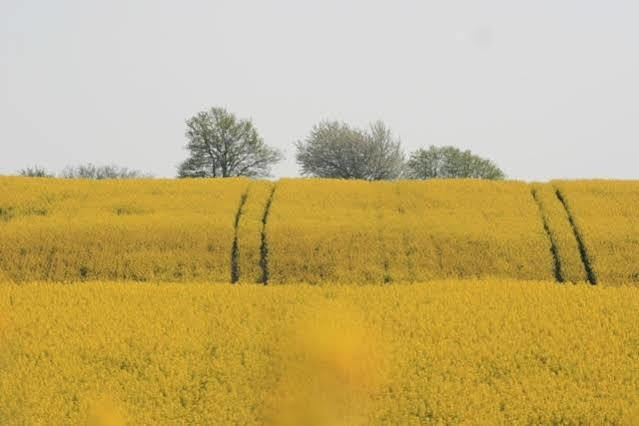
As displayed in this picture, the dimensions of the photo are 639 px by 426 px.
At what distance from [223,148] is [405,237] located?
1418 inches

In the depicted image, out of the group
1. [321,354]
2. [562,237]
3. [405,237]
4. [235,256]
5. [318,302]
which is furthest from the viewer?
[562,237]

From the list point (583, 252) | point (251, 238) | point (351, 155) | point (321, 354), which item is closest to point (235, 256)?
point (251, 238)

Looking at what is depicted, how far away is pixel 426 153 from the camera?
2293 inches

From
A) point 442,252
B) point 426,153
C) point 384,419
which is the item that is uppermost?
point 426,153

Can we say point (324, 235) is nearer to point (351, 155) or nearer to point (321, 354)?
point (321, 354)

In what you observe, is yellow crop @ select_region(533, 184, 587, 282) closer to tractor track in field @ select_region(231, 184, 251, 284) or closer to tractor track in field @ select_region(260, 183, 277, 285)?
tractor track in field @ select_region(260, 183, 277, 285)

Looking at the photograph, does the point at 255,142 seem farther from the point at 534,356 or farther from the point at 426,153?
the point at 534,356

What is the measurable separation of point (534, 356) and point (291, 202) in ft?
29.5

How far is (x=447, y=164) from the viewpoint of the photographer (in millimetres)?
57875

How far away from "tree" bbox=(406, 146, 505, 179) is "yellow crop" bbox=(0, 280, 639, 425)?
40.6 metres

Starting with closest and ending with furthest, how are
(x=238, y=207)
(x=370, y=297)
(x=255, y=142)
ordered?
(x=370, y=297), (x=238, y=207), (x=255, y=142)

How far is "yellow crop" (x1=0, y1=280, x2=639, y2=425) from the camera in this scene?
11492 mm

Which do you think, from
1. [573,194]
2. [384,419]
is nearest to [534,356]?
[384,419]

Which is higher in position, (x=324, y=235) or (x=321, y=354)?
(x=324, y=235)
